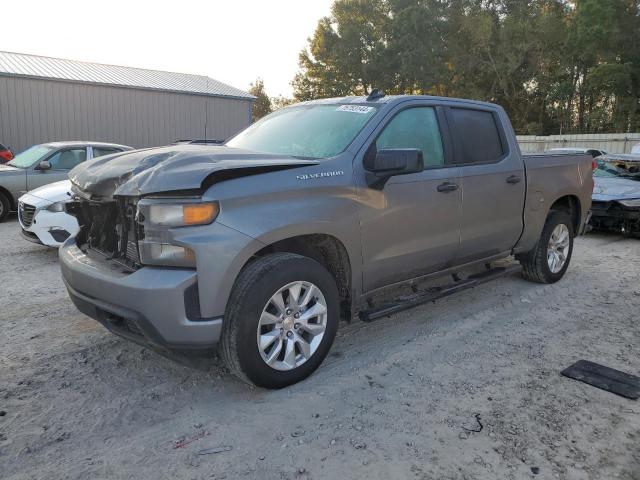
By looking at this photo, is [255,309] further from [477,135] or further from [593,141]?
[593,141]

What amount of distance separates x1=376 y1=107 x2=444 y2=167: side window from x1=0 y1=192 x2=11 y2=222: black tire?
865 centimetres

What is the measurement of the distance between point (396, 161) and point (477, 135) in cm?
165

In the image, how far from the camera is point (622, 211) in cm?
909

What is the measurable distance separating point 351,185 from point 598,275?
4.44 m

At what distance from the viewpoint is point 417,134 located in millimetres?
4398

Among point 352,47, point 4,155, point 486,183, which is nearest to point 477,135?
point 486,183

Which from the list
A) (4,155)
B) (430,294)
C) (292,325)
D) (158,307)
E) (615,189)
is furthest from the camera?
(4,155)

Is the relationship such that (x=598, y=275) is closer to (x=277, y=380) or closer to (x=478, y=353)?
(x=478, y=353)

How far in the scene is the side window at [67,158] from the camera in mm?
10100

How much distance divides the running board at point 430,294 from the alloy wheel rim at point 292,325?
0.47 meters

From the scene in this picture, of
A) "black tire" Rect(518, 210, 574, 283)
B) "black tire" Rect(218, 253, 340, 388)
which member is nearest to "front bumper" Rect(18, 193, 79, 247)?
"black tire" Rect(218, 253, 340, 388)

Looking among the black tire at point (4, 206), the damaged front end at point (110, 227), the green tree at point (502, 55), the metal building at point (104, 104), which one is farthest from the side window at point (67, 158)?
the green tree at point (502, 55)

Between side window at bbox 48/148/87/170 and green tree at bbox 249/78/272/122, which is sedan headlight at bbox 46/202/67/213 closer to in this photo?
side window at bbox 48/148/87/170

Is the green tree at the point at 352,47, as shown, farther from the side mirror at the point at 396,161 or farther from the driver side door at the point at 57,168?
the side mirror at the point at 396,161
